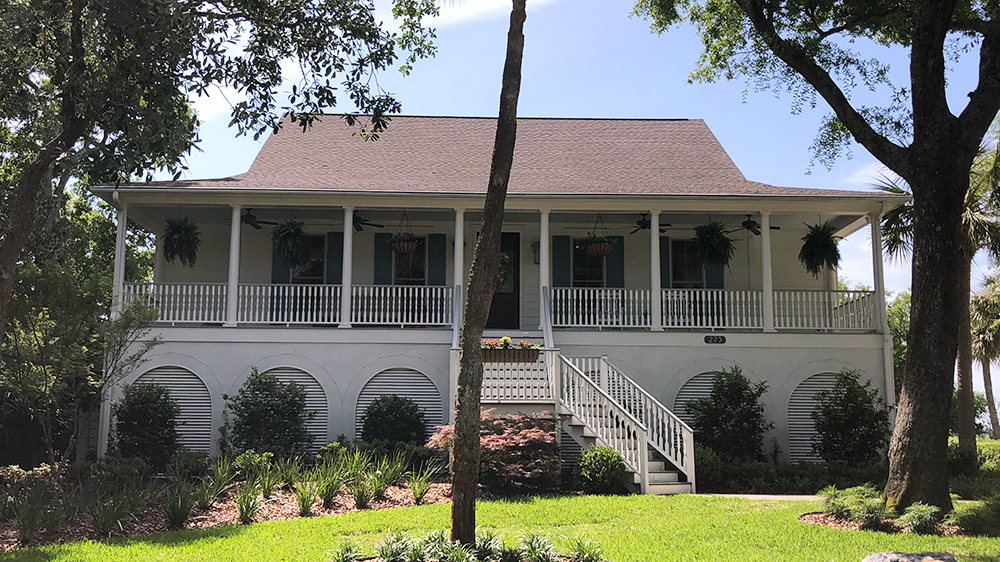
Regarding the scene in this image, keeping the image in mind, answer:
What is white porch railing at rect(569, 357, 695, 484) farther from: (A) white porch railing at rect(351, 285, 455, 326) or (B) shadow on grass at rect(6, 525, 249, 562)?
(B) shadow on grass at rect(6, 525, 249, 562)

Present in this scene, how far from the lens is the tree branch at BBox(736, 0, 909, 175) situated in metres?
10.6

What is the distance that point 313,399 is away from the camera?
1530 cm

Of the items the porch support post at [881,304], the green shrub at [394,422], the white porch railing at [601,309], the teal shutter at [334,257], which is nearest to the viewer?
the green shrub at [394,422]

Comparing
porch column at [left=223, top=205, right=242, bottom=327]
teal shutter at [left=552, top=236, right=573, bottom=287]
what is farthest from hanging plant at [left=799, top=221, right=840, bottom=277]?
porch column at [left=223, top=205, right=242, bottom=327]

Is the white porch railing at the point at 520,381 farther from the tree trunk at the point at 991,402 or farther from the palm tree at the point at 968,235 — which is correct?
the tree trunk at the point at 991,402

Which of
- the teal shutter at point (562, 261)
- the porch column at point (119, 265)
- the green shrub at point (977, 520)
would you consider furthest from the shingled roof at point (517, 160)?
the green shrub at point (977, 520)

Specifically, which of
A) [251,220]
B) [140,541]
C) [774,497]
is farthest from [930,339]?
[251,220]

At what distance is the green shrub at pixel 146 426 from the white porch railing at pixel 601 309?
294 inches

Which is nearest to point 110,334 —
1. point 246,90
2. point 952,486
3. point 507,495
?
point 246,90

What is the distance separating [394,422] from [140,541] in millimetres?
5865

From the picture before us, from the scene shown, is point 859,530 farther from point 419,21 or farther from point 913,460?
point 419,21

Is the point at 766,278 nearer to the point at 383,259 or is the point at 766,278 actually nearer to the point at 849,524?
the point at 849,524

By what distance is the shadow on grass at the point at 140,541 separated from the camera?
8.32 m

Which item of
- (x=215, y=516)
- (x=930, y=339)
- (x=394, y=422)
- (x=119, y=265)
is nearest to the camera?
(x=930, y=339)
